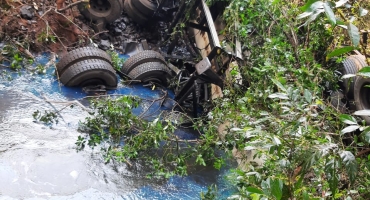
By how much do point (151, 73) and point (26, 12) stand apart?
7.90ft

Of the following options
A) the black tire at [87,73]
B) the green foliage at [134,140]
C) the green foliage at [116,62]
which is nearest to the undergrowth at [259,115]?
the green foliage at [134,140]

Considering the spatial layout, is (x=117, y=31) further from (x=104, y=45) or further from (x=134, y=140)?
(x=134, y=140)

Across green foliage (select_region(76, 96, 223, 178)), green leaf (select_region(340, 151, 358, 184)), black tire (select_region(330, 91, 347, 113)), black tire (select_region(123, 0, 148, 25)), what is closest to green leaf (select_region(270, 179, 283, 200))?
green leaf (select_region(340, 151, 358, 184))

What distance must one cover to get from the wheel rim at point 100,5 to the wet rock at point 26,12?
44.8 inches

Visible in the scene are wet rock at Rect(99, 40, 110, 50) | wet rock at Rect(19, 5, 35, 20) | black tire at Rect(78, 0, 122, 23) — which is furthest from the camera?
black tire at Rect(78, 0, 122, 23)

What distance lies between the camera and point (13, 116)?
14.1 feet

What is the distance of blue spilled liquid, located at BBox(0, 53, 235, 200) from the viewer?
3.68 metres

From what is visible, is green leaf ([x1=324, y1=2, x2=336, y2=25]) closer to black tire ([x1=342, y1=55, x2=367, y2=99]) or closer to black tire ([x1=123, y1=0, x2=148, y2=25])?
black tire ([x1=342, y1=55, x2=367, y2=99])

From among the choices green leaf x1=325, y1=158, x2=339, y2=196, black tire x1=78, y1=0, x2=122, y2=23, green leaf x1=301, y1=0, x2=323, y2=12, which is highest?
black tire x1=78, y1=0, x2=122, y2=23

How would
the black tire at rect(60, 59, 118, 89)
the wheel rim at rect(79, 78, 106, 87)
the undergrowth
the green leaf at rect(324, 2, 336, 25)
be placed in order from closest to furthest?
1. the green leaf at rect(324, 2, 336, 25)
2. the undergrowth
3. the black tire at rect(60, 59, 118, 89)
4. the wheel rim at rect(79, 78, 106, 87)

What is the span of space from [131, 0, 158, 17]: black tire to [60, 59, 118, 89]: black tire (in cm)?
240

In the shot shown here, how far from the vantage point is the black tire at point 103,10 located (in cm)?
705

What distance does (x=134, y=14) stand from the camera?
303 inches

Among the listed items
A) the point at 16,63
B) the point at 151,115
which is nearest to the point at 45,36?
the point at 16,63
